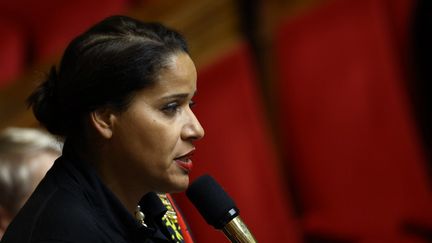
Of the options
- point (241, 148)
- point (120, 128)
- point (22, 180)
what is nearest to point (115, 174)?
point (120, 128)

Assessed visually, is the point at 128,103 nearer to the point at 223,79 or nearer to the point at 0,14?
the point at 223,79

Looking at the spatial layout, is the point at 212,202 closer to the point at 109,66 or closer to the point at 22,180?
the point at 109,66

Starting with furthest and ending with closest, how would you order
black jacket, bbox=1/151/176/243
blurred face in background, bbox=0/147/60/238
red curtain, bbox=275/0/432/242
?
1. red curtain, bbox=275/0/432/242
2. blurred face in background, bbox=0/147/60/238
3. black jacket, bbox=1/151/176/243

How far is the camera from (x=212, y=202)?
319mm

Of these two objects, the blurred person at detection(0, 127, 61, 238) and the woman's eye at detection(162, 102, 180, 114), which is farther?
the blurred person at detection(0, 127, 61, 238)

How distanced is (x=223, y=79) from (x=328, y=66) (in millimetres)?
91

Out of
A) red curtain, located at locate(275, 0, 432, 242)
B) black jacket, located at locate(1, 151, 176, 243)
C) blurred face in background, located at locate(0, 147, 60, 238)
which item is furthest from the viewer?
red curtain, located at locate(275, 0, 432, 242)

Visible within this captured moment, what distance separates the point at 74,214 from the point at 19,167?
7.8 inches

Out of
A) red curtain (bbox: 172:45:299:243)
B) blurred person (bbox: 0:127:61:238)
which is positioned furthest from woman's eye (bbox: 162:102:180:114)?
red curtain (bbox: 172:45:299:243)

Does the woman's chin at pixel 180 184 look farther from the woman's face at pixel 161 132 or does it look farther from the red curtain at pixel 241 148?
the red curtain at pixel 241 148

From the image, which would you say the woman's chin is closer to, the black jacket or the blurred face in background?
the black jacket

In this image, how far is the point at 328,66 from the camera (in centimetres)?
66

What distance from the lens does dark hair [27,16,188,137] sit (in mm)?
295

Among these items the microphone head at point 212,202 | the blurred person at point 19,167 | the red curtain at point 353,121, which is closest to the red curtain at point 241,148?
the red curtain at point 353,121
